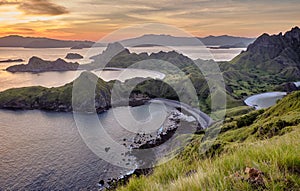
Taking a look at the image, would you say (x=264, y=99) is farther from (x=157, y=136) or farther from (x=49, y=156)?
(x=49, y=156)

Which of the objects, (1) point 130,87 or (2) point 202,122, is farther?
(1) point 130,87

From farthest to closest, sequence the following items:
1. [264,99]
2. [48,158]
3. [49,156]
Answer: [264,99] → [49,156] → [48,158]

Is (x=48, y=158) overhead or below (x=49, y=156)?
below

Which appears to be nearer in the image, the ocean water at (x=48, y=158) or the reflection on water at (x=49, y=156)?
the ocean water at (x=48, y=158)

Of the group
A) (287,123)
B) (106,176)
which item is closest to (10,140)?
(106,176)

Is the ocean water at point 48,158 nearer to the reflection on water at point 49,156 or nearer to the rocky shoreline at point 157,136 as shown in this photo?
the reflection on water at point 49,156

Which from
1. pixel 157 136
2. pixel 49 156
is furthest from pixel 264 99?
pixel 49 156

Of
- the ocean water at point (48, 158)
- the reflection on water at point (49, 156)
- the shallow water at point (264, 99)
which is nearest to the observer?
the ocean water at point (48, 158)

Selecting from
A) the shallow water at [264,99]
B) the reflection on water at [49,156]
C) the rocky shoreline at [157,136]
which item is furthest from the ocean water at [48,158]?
the shallow water at [264,99]

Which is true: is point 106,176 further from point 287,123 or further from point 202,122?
point 202,122

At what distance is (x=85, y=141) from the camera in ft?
281

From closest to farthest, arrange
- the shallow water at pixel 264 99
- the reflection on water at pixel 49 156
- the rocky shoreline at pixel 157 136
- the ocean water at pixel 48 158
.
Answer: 1. the ocean water at pixel 48 158
2. the reflection on water at pixel 49 156
3. the rocky shoreline at pixel 157 136
4. the shallow water at pixel 264 99

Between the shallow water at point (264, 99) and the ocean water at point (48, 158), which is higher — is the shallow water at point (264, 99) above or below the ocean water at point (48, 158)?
below

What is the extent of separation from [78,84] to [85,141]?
7649 cm
